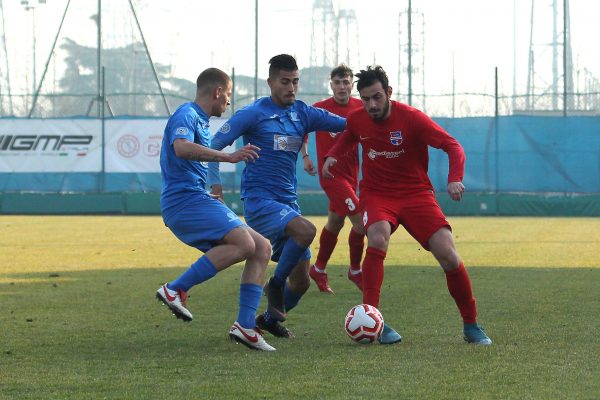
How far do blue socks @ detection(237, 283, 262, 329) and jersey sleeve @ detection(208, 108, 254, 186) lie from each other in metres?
1.19

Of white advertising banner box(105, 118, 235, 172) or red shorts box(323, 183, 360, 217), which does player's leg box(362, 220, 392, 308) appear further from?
white advertising banner box(105, 118, 235, 172)

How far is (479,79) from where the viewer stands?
3316 centimetres

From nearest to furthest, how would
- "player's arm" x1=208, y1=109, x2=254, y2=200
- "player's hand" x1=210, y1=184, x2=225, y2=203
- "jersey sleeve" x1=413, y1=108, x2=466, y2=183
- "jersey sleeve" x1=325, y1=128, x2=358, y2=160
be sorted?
1. "jersey sleeve" x1=413, y1=108, x2=466, y2=183
2. "player's hand" x1=210, y1=184, x2=225, y2=203
3. "jersey sleeve" x1=325, y1=128, x2=358, y2=160
4. "player's arm" x1=208, y1=109, x2=254, y2=200

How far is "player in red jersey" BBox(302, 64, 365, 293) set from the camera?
11984 mm

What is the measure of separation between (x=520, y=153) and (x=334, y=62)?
6796mm

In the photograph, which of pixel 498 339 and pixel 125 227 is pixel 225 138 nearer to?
pixel 498 339

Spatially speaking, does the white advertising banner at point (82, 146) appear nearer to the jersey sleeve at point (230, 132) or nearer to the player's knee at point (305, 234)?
the jersey sleeve at point (230, 132)

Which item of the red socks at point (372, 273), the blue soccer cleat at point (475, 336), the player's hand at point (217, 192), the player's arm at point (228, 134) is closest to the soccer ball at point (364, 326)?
the red socks at point (372, 273)

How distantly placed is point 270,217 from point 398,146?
4.07 ft

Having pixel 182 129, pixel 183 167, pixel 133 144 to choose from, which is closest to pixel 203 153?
pixel 182 129

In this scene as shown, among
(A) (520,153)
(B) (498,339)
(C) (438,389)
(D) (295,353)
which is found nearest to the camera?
(C) (438,389)

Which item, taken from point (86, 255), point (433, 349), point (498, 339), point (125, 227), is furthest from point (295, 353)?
point (125, 227)

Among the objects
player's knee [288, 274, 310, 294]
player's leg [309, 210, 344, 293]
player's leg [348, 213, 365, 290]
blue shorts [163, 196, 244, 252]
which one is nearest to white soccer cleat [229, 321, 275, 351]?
blue shorts [163, 196, 244, 252]

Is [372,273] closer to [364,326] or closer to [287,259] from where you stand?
[364,326]
